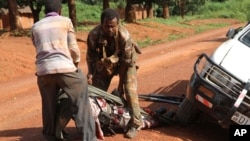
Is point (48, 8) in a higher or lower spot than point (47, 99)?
higher

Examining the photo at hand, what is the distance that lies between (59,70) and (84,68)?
7913mm

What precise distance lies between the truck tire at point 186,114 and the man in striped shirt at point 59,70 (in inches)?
66.0

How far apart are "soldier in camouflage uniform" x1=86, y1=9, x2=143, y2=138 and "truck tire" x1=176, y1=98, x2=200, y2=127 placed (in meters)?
0.79

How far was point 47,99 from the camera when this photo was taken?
4879mm

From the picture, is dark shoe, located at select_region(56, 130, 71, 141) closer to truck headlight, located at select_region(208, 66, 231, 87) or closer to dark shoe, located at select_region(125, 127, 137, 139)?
dark shoe, located at select_region(125, 127, 137, 139)

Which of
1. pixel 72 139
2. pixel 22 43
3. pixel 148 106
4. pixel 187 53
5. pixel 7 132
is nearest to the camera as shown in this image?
pixel 72 139

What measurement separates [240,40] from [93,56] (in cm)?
230

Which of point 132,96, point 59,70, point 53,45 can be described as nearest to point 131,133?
point 132,96

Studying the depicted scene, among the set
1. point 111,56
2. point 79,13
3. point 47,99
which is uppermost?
point 111,56

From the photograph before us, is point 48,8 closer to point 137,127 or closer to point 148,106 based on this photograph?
point 137,127

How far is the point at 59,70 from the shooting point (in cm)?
466

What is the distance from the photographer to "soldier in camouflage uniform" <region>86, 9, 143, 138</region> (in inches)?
213

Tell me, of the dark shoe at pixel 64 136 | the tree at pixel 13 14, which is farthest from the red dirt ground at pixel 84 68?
the tree at pixel 13 14

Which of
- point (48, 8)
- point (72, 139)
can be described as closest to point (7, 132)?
point (72, 139)
